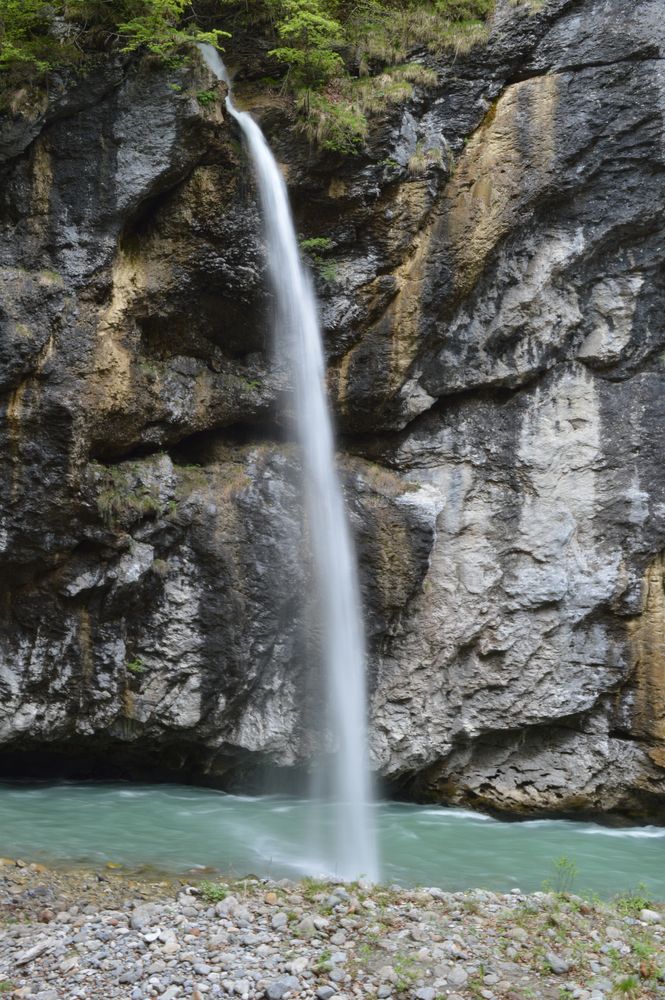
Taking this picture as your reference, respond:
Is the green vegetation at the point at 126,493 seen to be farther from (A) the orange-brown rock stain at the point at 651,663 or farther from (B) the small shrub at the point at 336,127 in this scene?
(A) the orange-brown rock stain at the point at 651,663

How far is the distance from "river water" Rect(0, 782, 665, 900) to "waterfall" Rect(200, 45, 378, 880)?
667 millimetres

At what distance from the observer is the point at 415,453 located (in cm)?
1023

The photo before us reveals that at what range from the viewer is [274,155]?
9.51 meters

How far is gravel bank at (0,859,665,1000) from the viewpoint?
484 centimetres

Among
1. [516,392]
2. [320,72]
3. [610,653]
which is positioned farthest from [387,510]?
[320,72]

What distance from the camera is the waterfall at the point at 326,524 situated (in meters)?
9.55

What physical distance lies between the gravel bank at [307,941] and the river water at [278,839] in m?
0.67

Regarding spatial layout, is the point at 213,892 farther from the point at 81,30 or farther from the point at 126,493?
the point at 81,30

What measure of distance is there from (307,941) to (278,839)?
2.80 metres

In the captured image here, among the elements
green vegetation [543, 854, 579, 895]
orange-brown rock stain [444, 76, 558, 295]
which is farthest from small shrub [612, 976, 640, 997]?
orange-brown rock stain [444, 76, 558, 295]

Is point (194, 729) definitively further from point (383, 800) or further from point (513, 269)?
point (513, 269)

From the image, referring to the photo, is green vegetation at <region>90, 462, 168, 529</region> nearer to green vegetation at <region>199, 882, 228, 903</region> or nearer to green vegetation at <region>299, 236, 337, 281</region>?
green vegetation at <region>299, 236, 337, 281</region>

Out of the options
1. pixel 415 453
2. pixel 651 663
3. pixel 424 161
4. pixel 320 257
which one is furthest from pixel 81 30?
pixel 651 663

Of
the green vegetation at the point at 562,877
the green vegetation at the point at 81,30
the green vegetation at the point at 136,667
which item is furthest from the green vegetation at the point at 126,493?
the green vegetation at the point at 562,877
